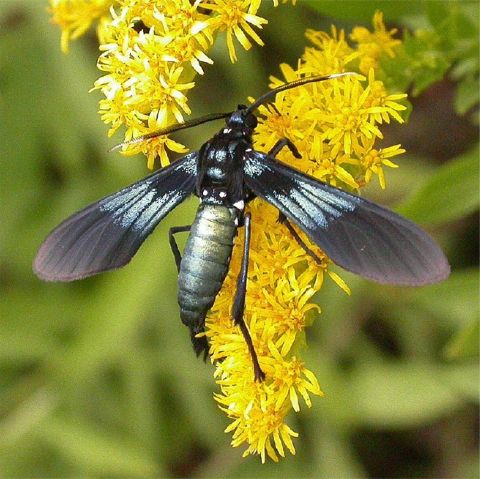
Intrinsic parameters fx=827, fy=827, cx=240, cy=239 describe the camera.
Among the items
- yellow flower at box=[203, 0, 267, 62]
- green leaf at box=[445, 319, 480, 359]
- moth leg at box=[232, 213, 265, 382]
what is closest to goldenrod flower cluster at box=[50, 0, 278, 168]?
yellow flower at box=[203, 0, 267, 62]

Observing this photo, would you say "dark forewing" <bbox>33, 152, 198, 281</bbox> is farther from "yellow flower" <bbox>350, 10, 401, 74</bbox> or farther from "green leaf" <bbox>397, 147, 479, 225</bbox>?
"green leaf" <bbox>397, 147, 479, 225</bbox>

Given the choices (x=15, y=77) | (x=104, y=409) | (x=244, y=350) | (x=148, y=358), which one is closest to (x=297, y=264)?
(x=244, y=350)

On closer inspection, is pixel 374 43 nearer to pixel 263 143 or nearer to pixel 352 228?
pixel 263 143

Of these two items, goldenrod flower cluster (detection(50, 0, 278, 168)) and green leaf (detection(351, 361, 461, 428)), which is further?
green leaf (detection(351, 361, 461, 428))

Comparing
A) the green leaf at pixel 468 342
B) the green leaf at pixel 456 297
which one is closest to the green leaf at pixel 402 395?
the green leaf at pixel 456 297

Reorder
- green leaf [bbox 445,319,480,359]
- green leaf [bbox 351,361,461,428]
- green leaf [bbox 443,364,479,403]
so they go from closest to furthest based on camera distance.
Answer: green leaf [bbox 445,319,480,359] → green leaf [bbox 443,364,479,403] → green leaf [bbox 351,361,461,428]

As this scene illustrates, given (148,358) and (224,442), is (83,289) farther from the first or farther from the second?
(224,442)
